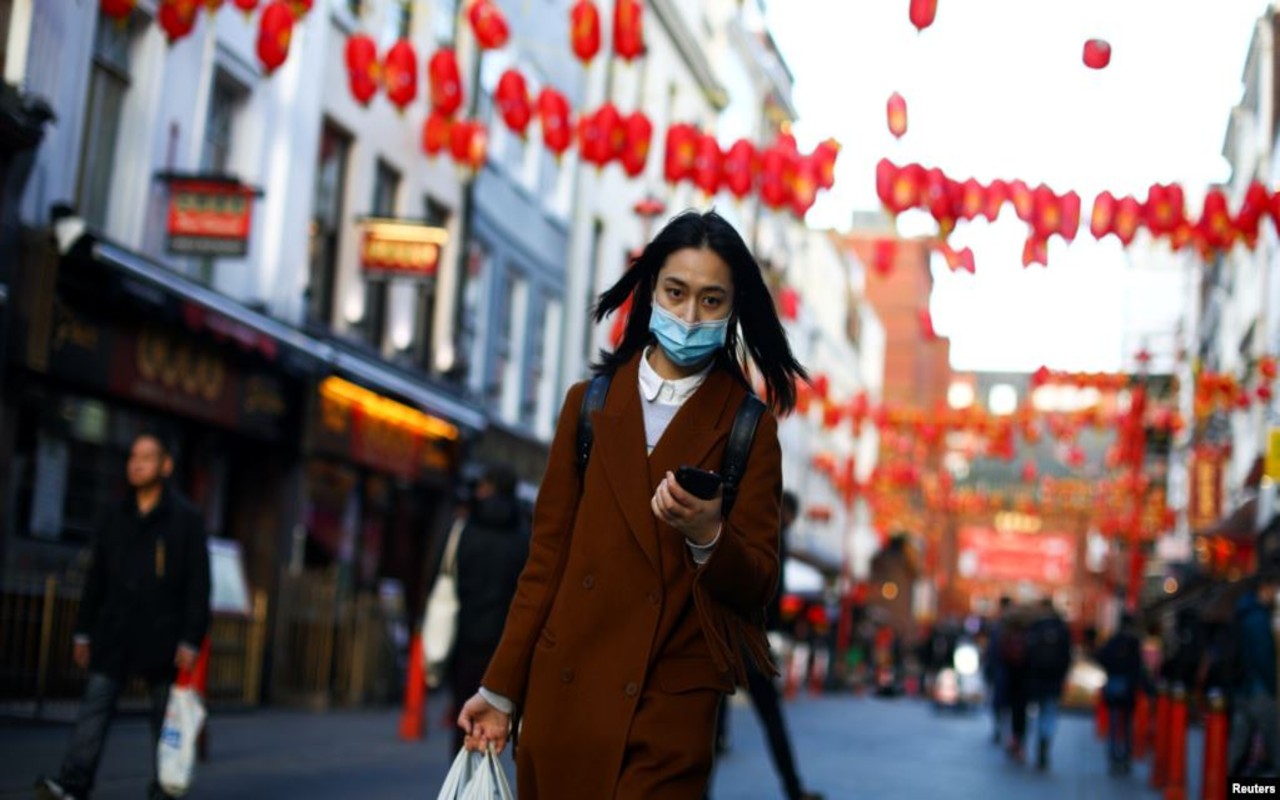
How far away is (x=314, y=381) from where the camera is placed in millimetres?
21672

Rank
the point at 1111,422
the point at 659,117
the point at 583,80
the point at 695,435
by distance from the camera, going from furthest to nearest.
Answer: the point at 1111,422 → the point at 659,117 → the point at 583,80 → the point at 695,435

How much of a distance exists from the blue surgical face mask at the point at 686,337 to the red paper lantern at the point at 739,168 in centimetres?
1572

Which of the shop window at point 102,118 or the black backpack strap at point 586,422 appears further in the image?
the shop window at point 102,118

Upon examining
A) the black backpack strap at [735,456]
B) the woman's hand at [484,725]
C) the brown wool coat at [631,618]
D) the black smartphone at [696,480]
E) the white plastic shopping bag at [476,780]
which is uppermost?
the black backpack strap at [735,456]

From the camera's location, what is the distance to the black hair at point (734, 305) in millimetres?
4672

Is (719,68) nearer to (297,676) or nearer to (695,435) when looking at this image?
(297,676)

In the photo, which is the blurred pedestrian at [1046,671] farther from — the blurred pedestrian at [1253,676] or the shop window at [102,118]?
the shop window at [102,118]

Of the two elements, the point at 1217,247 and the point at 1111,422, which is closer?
the point at 1217,247

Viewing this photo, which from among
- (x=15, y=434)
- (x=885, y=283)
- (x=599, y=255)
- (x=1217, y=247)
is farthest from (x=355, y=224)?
(x=885, y=283)

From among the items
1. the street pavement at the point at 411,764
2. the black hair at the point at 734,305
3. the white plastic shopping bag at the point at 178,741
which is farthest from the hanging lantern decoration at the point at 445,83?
the black hair at the point at 734,305

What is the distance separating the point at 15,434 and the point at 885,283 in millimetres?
85373

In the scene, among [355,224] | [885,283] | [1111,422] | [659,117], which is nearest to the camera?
[355,224]

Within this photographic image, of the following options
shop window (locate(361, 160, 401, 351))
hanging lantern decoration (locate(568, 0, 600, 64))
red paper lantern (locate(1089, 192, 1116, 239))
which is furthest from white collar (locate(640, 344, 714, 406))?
shop window (locate(361, 160, 401, 351))

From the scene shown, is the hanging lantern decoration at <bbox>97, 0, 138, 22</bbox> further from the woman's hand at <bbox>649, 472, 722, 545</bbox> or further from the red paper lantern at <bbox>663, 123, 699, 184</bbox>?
the woman's hand at <bbox>649, 472, 722, 545</bbox>
